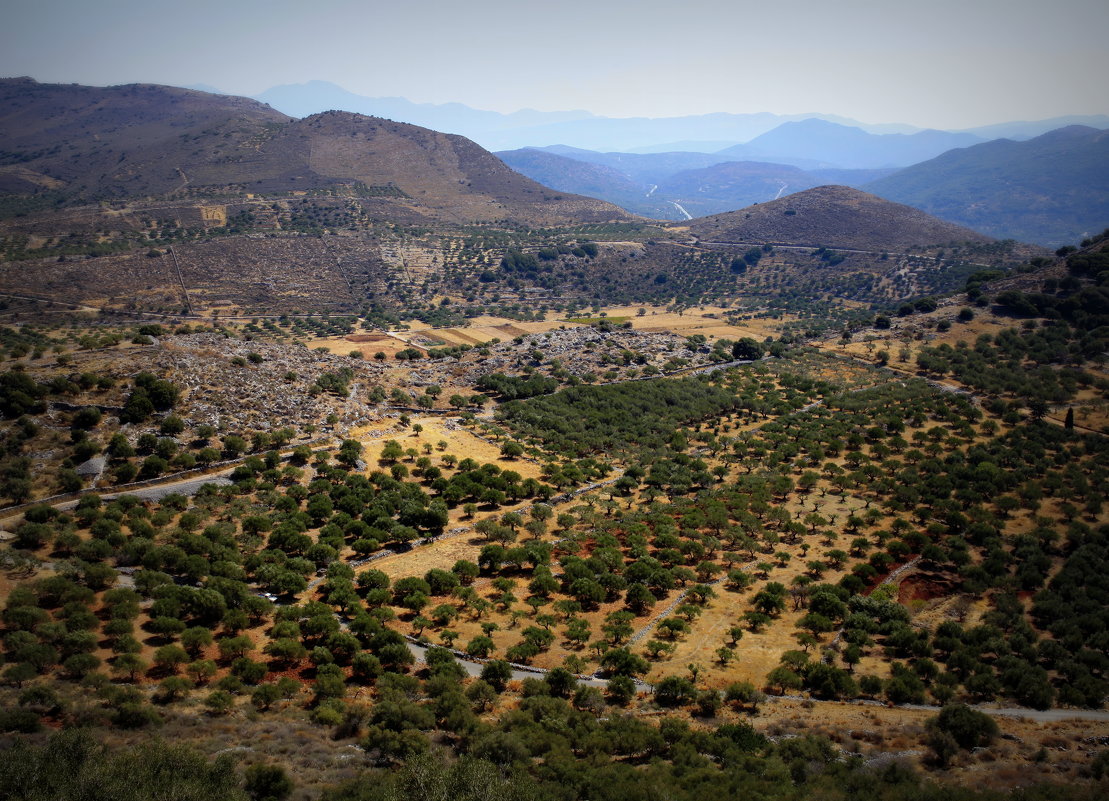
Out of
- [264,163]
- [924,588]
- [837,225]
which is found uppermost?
[264,163]

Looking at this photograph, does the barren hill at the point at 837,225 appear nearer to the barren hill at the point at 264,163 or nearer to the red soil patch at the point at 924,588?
the barren hill at the point at 264,163

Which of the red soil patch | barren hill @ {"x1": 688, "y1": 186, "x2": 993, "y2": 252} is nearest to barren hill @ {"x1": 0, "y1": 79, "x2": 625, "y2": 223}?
barren hill @ {"x1": 688, "y1": 186, "x2": 993, "y2": 252}

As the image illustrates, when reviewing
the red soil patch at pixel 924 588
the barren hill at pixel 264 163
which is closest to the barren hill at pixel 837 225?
the barren hill at pixel 264 163

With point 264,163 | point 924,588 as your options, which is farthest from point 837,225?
point 264,163

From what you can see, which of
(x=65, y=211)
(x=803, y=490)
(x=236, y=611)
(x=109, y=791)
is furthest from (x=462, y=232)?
(x=109, y=791)

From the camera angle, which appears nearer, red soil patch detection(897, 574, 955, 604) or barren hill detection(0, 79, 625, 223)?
red soil patch detection(897, 574, 955, 604)

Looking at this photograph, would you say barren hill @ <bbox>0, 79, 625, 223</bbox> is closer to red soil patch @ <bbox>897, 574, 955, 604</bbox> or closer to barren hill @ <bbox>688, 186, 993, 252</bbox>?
barren hill @ <bbox>688, 186, 993, 252</bbox>

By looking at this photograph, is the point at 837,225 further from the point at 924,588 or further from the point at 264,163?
the point at 264,163
